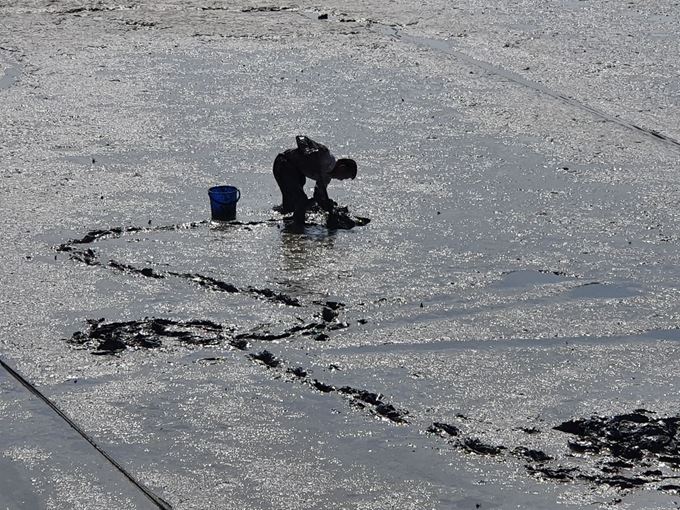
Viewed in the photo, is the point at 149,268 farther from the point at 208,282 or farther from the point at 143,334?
the point at 143,334

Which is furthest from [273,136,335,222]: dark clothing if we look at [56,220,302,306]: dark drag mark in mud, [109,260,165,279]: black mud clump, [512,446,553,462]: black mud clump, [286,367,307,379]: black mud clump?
[512,446,553,462]: black mud clump

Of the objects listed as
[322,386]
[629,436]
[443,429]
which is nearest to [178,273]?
[322,386]

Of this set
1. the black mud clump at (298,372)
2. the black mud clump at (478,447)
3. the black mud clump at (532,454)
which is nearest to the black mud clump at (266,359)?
the black mud clump at (298,372)

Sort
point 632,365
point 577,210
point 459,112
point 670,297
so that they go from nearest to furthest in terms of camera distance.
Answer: point 632,365 → point 670,297 → point 577,210 → point 459,112

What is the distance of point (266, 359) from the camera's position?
24.2ft

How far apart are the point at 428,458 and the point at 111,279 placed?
10.0 ft

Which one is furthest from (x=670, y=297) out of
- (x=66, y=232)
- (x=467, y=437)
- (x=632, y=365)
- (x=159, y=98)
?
(x=159, y=98)

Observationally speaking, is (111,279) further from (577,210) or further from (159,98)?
(159,98)

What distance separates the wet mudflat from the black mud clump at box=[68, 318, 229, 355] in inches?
0.7

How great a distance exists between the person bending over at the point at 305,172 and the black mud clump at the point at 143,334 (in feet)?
6.61

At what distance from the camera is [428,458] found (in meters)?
6.29

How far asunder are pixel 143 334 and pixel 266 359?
2.64 ft

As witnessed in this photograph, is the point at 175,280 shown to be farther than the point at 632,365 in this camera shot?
Yes

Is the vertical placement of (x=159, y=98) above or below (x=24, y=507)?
above
